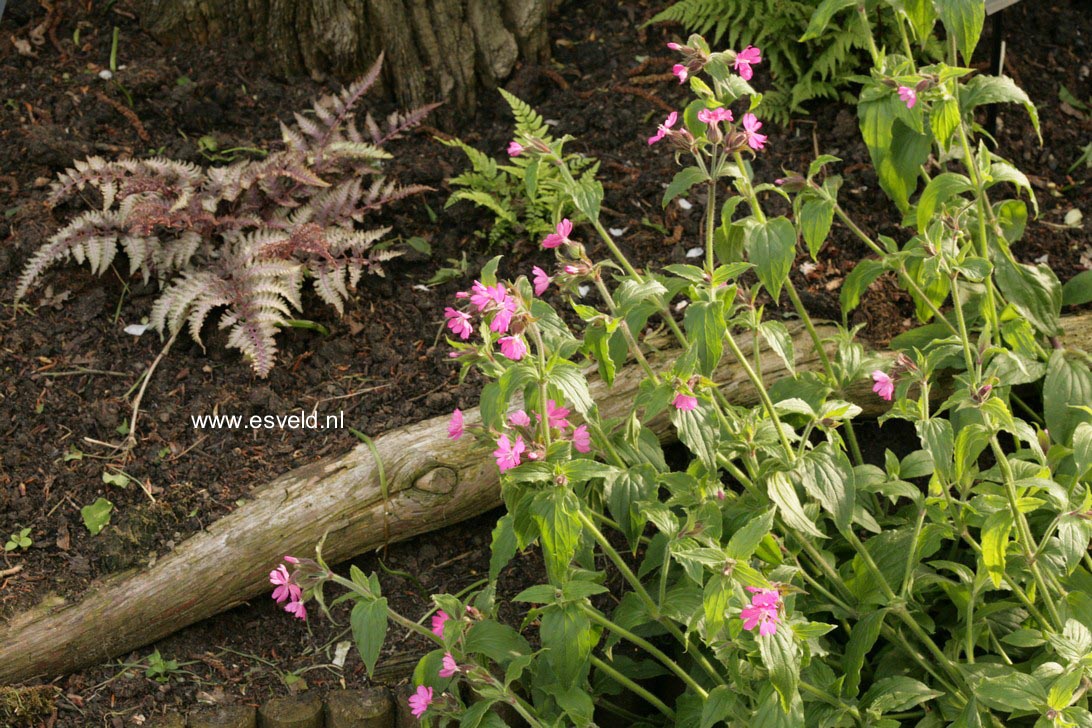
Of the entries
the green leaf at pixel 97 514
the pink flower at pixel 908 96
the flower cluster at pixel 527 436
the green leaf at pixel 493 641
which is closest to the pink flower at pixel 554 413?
the flower cluster at pixel 527 436

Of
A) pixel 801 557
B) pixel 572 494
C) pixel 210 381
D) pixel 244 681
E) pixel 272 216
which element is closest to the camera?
pixel 572 494

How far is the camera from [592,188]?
7.97ft

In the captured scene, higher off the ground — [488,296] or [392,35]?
[392,35]

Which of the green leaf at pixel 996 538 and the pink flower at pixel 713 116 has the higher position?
the pink flower at pixel 713 116

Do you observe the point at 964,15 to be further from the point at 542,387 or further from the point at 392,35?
the point at 392,35

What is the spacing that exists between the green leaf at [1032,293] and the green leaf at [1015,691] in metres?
1.20

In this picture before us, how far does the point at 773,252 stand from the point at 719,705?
95 centimetres

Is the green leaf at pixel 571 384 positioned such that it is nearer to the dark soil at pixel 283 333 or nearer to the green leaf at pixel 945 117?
the green leaf at pixel 945 117

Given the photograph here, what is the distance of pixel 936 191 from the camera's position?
8.66 ft

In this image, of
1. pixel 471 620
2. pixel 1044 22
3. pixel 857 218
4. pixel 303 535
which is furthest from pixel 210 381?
pixel 1044 22

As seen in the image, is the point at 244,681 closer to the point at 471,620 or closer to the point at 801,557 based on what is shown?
the point at 471,620

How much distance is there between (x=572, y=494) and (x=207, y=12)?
119 inches

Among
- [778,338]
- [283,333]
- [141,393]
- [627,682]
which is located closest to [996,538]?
[778,338]

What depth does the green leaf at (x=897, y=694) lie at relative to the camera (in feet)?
8.15
